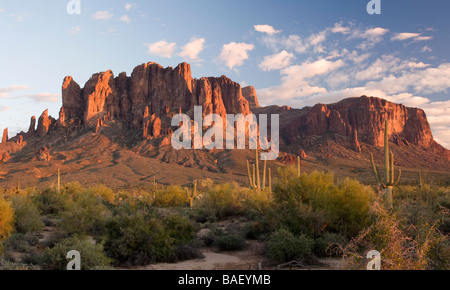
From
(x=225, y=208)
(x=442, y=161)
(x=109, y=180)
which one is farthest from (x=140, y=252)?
(x=442, y=161)

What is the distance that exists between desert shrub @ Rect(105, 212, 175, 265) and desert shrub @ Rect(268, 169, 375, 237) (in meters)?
4.96

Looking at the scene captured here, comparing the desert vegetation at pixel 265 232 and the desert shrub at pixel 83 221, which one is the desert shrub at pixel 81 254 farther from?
the desert shrub at pixel 83 221

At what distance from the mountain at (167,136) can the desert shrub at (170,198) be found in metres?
36.2

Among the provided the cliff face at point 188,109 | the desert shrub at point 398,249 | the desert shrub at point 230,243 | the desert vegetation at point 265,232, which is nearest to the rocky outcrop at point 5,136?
the cliff face at point 188,109

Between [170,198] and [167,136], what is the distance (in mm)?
70102

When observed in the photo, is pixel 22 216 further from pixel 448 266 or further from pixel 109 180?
pixel 109 180

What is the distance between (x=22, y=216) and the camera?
1753cm

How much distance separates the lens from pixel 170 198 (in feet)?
98.5

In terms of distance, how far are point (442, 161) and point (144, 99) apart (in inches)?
4248

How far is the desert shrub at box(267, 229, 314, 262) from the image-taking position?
11008 mm

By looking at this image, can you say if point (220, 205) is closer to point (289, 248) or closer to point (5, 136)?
point (289, 248)

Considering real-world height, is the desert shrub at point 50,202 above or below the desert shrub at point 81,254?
below

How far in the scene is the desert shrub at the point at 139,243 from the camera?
1146 cm

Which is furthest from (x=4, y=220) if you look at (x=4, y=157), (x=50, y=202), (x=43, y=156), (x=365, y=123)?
(x=365, y=123)
